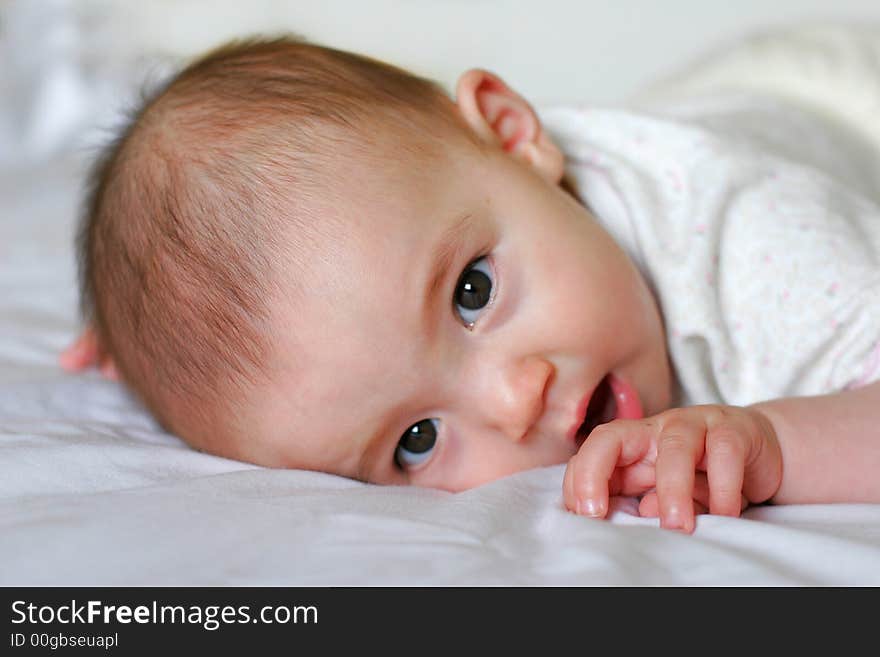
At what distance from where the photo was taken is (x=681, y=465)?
0.88 metres

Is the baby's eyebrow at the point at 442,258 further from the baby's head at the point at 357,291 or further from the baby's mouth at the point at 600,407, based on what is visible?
the baby's mouth at the point at 600,407

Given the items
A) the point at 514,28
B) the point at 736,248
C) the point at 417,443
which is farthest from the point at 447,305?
the point at 514,28

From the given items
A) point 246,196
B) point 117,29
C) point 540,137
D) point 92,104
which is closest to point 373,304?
point 246,196

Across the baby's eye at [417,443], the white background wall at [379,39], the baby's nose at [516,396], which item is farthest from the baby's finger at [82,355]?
the white background wall at [379,39]

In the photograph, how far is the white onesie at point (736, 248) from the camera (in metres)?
1.15

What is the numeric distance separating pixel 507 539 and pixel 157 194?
21.6 inches

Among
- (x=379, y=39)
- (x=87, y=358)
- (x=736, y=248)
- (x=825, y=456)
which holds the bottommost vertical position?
(x=87, y=358)

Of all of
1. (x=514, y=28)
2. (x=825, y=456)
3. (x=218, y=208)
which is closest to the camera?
(x=825, y=456)

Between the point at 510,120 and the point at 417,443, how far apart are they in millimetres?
456

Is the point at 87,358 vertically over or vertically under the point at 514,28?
under

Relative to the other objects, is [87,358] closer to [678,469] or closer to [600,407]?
[600,407]

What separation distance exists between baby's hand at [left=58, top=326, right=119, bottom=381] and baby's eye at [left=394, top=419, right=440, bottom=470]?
0.43 m

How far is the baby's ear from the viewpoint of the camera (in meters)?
1.29

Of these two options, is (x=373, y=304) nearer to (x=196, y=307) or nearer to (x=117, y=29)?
(x=196, y=307)
